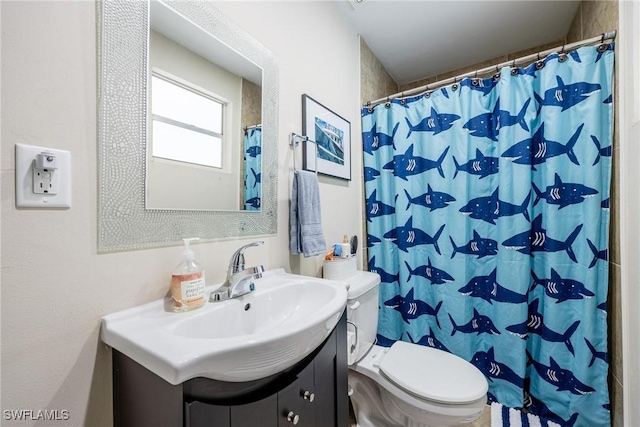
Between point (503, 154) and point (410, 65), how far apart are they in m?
1.16

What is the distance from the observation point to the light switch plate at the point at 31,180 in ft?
1.70

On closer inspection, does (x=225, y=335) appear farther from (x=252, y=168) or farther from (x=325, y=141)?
(x=325, y=141)

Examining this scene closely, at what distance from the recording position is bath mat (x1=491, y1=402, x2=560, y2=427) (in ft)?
4.38

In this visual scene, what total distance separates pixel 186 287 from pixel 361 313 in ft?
2.64

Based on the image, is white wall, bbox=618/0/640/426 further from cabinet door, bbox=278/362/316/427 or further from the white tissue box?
cabinet door, bbox=278/362/316/427

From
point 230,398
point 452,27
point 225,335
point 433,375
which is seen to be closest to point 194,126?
point 225,335

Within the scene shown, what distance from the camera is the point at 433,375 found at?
1152mm

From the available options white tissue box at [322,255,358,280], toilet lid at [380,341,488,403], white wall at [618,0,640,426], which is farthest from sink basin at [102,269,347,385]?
white wall at [618,0,640,426]

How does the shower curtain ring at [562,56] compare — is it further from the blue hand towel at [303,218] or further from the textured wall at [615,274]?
the blue hand towel at [303,218]

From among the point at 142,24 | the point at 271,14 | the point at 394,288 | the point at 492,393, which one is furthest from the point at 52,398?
the point at 492,393

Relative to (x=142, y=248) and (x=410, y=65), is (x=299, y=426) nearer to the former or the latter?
(x=142, y=248)

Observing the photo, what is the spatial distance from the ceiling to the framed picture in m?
0.66

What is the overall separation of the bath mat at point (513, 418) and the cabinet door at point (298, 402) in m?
1.21

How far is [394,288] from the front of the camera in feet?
5.69
